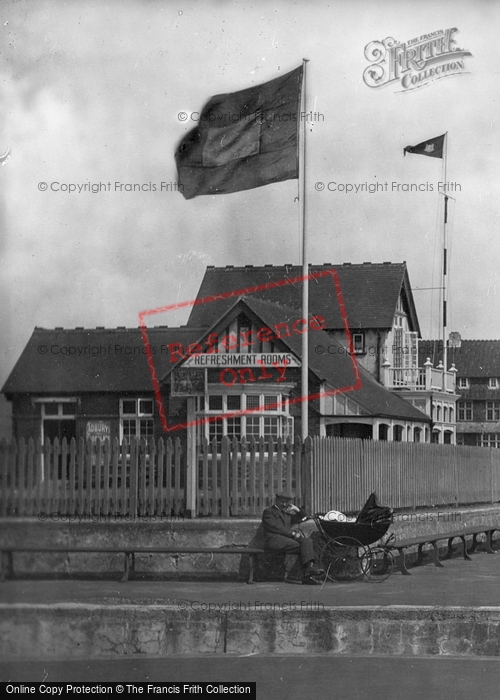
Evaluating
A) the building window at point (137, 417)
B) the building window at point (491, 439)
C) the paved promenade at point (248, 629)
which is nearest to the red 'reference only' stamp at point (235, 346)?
the building window at point (137, 417)

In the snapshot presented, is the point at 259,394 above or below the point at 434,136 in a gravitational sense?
below

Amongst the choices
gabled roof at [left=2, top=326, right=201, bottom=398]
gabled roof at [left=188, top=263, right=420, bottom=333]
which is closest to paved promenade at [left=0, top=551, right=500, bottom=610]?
gabled roof at [left=2, top=326, right=201, bottom=398]

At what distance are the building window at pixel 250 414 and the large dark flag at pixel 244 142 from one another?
34.7ft

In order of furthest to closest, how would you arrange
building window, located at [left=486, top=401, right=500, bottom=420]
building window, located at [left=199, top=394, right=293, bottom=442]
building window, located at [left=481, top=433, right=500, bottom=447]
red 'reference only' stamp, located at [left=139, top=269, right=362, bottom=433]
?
1. building window, located at [left=486, top=401, right=500, bottom=420]
2. building window, located at [left=481, top=433, right=500, bottom=447]
3. building window, located at [left=199, top=394, right=293, bottom=442]
4. red 'reference only' stamp, located at [left=139, top=269, right=362, bottom=433]

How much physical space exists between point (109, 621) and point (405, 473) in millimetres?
12100

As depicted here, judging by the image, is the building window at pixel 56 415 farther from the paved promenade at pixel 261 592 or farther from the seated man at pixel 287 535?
the seated man at pixel 287 535

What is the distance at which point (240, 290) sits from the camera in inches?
1139

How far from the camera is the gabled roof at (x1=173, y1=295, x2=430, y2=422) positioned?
2600cm

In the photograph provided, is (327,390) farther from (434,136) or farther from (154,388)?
(434,136)

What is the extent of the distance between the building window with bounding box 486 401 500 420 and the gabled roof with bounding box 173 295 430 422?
45574mm

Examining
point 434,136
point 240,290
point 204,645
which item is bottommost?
point 204,645

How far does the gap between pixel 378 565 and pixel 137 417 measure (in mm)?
15642

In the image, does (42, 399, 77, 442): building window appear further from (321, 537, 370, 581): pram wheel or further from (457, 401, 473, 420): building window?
(457, 401, 473, 420): building window

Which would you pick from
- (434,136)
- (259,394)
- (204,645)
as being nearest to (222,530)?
(204,645)
